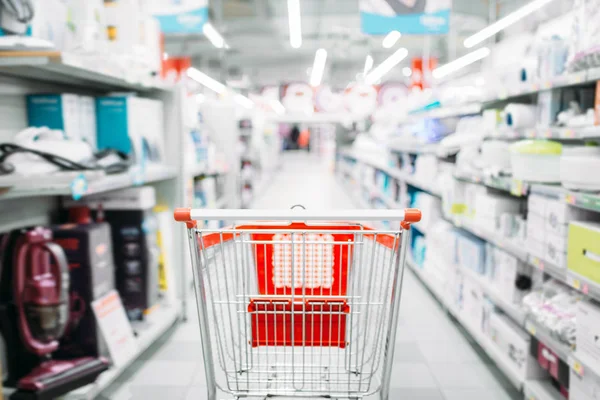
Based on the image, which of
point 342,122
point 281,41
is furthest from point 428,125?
point 281,41

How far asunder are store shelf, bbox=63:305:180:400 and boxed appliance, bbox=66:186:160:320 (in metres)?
0.13

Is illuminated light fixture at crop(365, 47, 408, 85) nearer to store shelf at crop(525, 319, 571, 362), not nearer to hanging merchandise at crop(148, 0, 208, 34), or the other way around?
hanging merchandise at crop(148, 0, 208, 34)

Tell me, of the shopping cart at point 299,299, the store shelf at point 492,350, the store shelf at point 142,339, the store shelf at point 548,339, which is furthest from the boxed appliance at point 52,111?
the store shelf at point 492,350

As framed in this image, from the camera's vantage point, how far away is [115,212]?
327 centimetres

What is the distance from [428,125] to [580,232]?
3301 millimetres

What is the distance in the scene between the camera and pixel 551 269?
242 cm

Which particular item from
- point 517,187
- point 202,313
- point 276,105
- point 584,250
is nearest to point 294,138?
point 276,105

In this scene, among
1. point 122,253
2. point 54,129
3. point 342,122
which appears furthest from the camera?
point 342,122

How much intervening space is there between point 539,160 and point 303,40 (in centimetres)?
1489

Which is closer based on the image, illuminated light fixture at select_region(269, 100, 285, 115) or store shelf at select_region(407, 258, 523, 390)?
store shelf at select_region(407, 258, 523, 390)

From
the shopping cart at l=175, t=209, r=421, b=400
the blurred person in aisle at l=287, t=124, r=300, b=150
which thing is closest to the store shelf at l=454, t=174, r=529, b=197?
the shopping cart at l=175, t=209, r=421, b=400

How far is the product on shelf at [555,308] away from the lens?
90.7 inches

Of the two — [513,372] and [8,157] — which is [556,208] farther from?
[8,157]

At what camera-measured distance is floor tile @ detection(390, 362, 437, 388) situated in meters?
2.98
